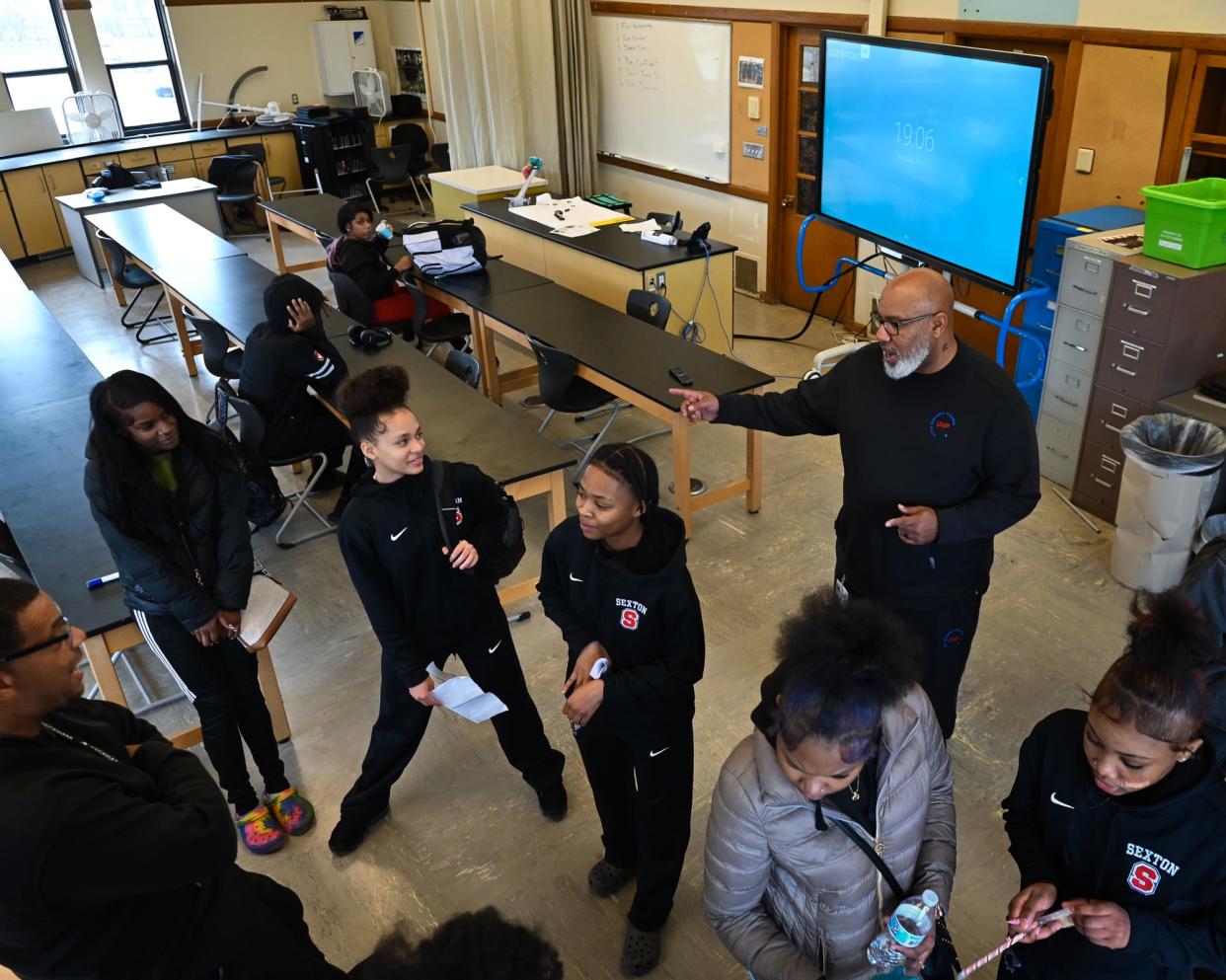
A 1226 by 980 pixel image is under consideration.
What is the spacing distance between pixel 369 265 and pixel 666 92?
3.44m

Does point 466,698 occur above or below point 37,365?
below

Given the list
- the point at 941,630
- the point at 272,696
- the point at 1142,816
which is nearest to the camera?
the point at 1142,816

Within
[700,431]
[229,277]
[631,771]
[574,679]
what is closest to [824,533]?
[700,431]

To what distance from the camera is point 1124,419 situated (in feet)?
13.6

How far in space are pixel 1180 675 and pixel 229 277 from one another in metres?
5.72

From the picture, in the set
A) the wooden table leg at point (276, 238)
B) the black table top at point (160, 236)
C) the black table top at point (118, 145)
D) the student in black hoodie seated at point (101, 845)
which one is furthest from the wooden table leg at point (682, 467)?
the black table top at point (118, 145)

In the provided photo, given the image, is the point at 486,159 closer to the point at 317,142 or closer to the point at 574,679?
the point at 317,142

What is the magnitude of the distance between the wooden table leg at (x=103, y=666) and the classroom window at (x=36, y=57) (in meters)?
8.70

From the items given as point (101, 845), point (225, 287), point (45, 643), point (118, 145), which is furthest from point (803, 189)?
point (118, 145)

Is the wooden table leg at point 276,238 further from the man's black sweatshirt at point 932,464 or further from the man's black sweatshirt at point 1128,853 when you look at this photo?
the man's black sweatshirt at point 1128,853

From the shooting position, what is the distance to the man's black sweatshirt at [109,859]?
138 cm

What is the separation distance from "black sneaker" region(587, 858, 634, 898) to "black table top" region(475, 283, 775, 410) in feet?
6.28

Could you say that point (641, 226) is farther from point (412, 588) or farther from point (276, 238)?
point (412, 588)

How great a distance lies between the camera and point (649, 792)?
226 centimetres
